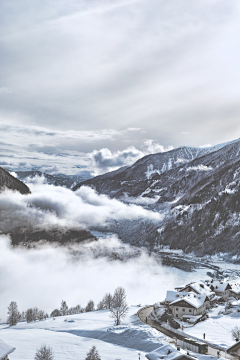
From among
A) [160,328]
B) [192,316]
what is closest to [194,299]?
[192,316]

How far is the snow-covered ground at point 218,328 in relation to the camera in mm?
80250

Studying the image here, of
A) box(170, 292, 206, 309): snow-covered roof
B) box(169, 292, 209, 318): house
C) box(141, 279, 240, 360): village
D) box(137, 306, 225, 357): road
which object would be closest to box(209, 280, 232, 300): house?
box(141, 279, 240, 360): village

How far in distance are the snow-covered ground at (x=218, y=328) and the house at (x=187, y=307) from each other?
16.7 ft

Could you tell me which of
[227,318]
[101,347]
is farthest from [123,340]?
[227,318]

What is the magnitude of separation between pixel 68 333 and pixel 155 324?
34545mm

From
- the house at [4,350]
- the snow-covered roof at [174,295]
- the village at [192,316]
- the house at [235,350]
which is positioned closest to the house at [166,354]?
the village at [192,316]

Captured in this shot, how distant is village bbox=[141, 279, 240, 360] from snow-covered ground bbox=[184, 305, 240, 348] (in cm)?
44

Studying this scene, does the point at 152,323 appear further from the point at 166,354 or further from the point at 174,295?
the point at 166,354

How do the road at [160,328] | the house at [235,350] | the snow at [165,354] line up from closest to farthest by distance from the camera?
the snow at [165,354] < the house at [235,350] < the road at [160,328]

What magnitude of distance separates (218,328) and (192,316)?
1513 centimetres

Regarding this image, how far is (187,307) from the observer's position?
108m

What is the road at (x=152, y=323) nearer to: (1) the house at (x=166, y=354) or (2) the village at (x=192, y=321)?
(2) the village at (x=192, y=321)

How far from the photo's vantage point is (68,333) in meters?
99.7

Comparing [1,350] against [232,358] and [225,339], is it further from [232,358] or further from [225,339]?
[225,339]
